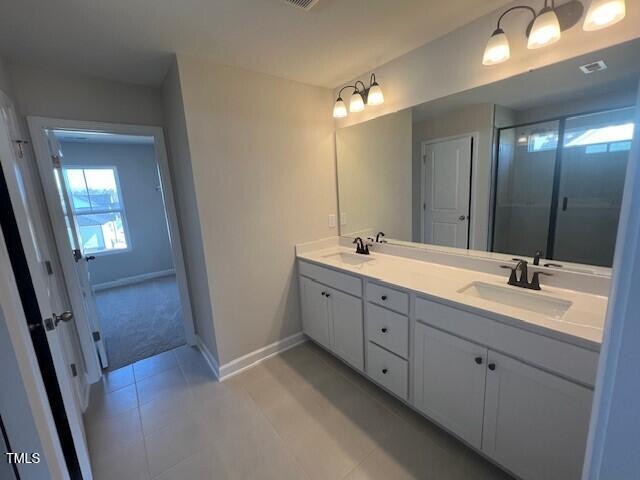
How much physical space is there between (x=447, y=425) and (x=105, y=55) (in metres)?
3.07

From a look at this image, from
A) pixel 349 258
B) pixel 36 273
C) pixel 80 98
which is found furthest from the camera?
pixel 349 258

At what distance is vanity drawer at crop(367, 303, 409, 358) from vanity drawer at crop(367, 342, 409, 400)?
6 centimetres

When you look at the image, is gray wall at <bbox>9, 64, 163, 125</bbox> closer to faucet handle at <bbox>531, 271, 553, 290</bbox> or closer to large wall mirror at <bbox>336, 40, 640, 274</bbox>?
large wall mirror at <bbox>336, 40, 640, 274</bbox>

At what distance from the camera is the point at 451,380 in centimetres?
150

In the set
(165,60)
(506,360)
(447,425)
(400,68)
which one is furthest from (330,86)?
(447,425)

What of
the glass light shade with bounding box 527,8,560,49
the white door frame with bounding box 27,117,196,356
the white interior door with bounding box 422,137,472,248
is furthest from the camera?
the white door frame with bounding box 27,117,196,356

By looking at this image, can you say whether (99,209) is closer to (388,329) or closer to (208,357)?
(208,357)

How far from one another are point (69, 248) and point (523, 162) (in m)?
3.17

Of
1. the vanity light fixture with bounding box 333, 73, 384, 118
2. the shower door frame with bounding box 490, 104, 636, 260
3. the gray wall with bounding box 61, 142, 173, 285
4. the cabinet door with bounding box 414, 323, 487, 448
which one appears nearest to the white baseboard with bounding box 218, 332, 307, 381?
the cabinet door with bounding box 414, 323, 487, 448

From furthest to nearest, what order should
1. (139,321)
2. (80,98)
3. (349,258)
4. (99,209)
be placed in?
(99,209), (139,321), (349,258), (80,98)

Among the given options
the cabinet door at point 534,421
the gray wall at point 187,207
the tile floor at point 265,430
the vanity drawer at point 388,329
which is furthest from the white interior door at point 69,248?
the cabinet door at point 534,421

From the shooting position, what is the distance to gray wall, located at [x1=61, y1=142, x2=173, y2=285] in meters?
4.54

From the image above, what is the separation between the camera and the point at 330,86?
8.36ft

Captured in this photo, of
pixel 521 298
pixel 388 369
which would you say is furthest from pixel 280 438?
pixel 521 298
